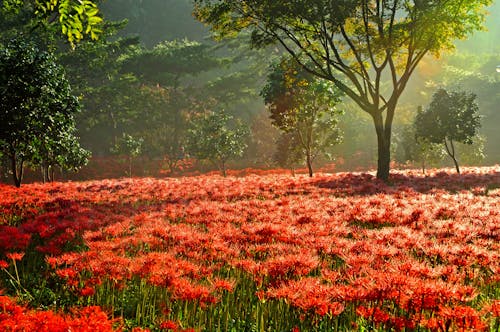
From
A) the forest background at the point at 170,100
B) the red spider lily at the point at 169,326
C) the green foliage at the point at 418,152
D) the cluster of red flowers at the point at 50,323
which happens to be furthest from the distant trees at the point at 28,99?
the green foliage at the point at 418,152

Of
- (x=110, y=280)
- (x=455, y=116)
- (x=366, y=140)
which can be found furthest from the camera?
(x=366, y=140)

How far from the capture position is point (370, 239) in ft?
20.7

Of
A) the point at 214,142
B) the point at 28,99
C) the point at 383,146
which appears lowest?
the point at 383,146

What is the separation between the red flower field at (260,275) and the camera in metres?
3.59

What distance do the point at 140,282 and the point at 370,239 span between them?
133 inches

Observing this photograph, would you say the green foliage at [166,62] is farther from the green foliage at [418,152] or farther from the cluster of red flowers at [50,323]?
the cluster of red flowers at [50,323]

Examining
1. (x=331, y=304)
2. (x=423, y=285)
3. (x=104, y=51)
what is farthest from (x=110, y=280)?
(x=104, y=51)

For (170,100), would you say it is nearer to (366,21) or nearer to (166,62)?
(166,62)

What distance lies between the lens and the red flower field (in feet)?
11.8

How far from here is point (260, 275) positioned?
476 cm

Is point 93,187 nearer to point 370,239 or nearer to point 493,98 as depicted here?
point 370,239

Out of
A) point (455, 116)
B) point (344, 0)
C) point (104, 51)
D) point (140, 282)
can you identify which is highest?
point (104, 51)

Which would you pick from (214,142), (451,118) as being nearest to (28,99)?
(214,142)

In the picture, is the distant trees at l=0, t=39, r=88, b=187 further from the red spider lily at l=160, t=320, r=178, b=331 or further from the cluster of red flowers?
the red spider lily at l=160, t=320, r=178, b=331
